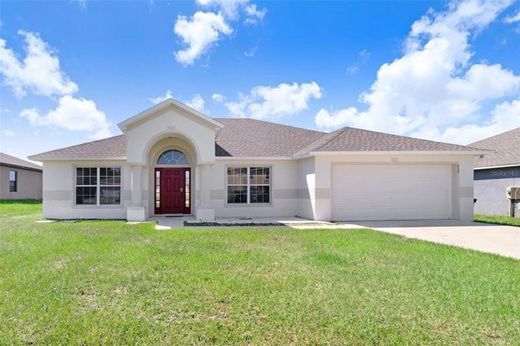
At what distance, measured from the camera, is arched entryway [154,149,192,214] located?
16.9 m

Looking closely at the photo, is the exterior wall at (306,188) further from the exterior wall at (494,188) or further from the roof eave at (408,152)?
the exterior wall at (494,188)

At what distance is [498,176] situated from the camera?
19547 millimetres

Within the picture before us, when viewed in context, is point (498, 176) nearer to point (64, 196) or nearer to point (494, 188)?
point (494, 188)

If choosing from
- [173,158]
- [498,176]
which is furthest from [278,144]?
[498,176]

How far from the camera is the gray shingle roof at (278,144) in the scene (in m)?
15.5

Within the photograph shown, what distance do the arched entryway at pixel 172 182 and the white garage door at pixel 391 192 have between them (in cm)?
738

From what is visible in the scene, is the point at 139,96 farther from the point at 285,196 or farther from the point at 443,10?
the point at 443,10

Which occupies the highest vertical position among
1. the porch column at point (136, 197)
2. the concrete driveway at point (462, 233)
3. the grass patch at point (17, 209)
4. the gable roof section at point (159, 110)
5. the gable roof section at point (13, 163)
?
the gable roof section at point (159, 110)

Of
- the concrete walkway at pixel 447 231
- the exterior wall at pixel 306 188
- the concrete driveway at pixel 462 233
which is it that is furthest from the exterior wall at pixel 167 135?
the concrete driveway at pixel 462 233

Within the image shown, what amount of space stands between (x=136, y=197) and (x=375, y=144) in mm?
11257

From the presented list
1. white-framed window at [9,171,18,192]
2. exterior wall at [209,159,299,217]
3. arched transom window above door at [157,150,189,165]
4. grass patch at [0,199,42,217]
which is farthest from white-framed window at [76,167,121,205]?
white-framed window at [9,171,18,192]

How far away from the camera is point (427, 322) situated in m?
4.34

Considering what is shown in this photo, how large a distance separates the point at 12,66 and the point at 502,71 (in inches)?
965

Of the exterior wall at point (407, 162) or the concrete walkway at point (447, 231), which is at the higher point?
the exterior wall at point (407, 162)
